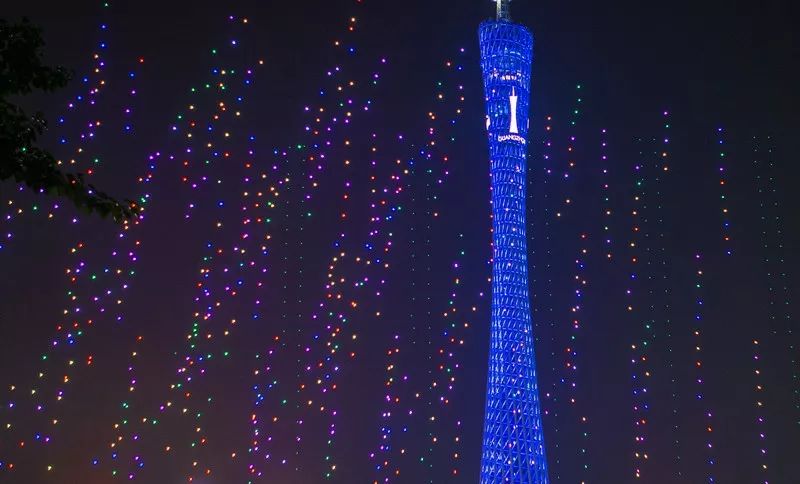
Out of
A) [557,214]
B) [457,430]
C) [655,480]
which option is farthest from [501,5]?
[655,480]

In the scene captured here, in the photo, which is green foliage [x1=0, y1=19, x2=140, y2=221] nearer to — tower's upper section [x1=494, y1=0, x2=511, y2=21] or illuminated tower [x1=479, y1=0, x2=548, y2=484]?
illuminated tower [x1=479, y1=0, x2=548, y2=484]

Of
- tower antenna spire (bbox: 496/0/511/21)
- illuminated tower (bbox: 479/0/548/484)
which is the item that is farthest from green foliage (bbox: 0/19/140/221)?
tower antenna spire (bbox: 496/0/511/21)

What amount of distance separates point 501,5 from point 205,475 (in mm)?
11402

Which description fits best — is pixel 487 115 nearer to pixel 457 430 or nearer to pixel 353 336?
pixel 353 336

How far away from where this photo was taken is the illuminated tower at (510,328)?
1720cm

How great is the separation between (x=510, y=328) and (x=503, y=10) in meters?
6.98

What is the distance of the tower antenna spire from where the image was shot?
19312 mm

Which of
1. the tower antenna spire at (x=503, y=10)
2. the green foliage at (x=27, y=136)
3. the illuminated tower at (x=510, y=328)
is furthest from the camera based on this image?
the tower antenna spire at (x=503, y=10)

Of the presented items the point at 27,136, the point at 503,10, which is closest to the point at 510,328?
the point at 503,10

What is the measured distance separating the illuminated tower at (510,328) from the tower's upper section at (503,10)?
2.11 m

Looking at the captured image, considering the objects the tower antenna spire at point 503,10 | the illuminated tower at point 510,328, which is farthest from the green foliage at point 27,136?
the tower antenna spire at point 503,10

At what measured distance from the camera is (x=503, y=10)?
19469 mm

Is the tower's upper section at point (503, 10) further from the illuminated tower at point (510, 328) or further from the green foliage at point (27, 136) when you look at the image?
the green foliage at point (27, 136)

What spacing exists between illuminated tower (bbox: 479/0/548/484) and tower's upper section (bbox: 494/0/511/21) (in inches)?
83.2
